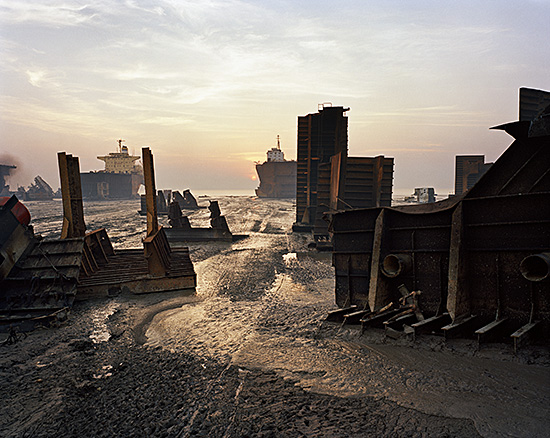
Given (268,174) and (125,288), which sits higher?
(268,174)

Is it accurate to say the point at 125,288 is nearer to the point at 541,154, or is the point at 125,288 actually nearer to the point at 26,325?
the point at 26,325

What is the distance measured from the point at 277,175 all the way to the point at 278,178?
68 cm

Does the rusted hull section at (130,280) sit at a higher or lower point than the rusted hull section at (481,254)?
lower

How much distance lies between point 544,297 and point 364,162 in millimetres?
10896

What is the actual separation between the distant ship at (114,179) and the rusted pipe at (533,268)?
7776cm

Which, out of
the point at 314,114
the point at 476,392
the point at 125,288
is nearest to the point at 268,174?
the point at 314,114

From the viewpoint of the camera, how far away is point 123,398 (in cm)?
351

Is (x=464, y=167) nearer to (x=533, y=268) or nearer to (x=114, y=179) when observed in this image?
(x=533, y=268)

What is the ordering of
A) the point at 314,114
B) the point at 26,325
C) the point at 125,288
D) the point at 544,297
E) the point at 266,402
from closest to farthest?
the point at 266,402, the point at 544,297, the point at 26,325, the point at 125,288, the point at 314,114

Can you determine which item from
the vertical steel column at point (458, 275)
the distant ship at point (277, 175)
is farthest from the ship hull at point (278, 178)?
the vertical steel column at point (458, 275)

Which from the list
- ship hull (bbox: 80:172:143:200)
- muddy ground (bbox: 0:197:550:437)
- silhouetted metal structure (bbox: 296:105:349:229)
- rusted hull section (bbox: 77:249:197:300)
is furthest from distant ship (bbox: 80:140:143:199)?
muddy ground (bbox: 0:197:550:437)

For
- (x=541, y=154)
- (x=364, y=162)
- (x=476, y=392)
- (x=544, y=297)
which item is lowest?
(x=476, y=392)

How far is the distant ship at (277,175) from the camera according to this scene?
70.8 m

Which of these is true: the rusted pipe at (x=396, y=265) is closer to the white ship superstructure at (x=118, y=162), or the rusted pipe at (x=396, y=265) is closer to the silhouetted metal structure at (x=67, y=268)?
the silhouetted metal structure at (x=67, y=268)
